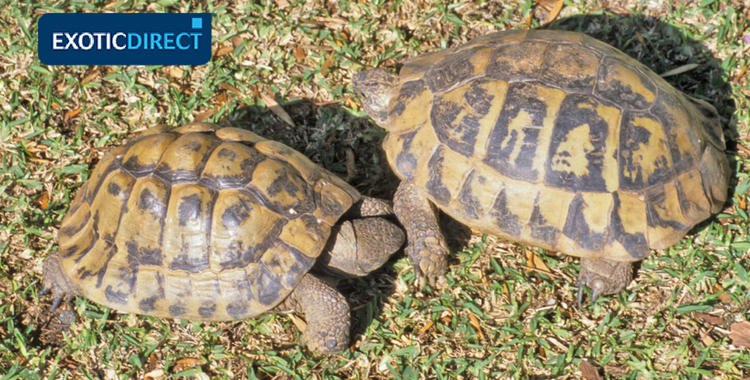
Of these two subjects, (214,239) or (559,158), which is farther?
(559,158)

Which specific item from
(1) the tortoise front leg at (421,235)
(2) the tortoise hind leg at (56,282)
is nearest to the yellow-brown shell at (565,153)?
(1) the tortoise front leg at (421,235)

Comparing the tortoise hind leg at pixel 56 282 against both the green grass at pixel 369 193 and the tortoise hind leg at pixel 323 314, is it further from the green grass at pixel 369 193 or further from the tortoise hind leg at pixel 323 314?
the tortoise hind leg at pixel 323 314

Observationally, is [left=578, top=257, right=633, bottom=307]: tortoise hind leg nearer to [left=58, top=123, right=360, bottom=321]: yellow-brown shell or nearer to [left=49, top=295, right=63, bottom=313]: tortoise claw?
[left=58, top=123, right=360, bottom=321]: yellow-brown shell

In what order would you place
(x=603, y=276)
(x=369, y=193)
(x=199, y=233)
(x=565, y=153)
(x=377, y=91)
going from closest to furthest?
(x=199, y=233) < (x=565, y=153) < (x=603, y=276) < (x=377, y=91) < (x=369, y=193)

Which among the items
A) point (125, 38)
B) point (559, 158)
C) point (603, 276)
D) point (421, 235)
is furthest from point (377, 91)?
point (125, 38)

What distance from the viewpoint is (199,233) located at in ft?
13.8

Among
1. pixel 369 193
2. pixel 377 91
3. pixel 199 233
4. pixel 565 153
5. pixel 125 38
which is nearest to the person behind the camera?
pixel 199 233

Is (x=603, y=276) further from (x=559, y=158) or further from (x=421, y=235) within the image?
(x=421, y=235)

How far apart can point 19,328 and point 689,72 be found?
18.7 feet

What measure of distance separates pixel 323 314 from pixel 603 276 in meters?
1.94

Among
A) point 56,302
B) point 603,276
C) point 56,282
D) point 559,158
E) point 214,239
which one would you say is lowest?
point 56,302

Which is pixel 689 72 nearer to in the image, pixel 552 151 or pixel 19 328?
pixel 552 151

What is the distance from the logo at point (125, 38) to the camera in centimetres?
589

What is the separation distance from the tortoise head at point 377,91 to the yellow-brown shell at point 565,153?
1.61 feet
